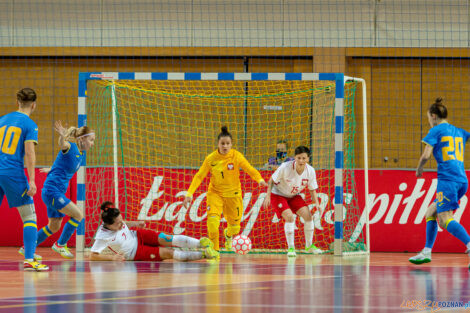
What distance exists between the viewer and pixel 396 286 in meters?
7.26

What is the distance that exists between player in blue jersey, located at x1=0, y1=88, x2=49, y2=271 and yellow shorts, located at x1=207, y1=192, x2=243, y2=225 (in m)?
3.60

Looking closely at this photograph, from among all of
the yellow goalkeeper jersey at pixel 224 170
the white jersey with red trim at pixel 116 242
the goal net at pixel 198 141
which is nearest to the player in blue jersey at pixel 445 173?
the goal net at pixel 198 141

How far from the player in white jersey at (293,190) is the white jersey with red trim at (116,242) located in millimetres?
2475

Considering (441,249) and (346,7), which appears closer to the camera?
(441,249)

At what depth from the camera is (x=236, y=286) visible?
7.20 metres

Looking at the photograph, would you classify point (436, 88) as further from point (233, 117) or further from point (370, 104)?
point (233, 117)

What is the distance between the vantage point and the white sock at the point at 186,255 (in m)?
10.7

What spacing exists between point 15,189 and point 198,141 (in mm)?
7970

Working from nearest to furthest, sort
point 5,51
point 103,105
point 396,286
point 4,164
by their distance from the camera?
point 396,286 < point 4,164 < point 103,105 < point 5,51

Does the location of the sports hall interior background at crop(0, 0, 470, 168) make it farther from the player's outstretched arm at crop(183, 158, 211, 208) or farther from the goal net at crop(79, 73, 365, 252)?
the player's outstretched arm at crop(183, 158, 211, 208)

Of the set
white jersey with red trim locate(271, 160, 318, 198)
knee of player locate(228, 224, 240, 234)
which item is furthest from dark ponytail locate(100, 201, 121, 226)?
white jersey with red trim locate(271, 160, 318, 198)

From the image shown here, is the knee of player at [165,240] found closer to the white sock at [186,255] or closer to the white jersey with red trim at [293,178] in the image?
the white sock at [186,255]

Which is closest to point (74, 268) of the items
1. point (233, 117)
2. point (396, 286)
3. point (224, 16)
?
point (396, 286)

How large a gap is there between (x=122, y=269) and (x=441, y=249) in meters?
6.46
